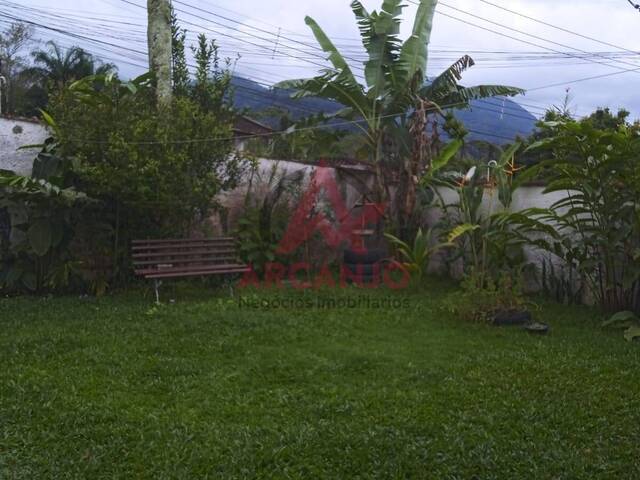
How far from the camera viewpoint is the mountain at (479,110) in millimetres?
14695

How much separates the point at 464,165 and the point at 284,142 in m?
3.79

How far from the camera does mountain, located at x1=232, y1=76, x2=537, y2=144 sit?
48.2 feet

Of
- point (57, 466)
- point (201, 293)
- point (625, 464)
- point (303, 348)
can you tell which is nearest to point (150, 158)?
point (201, 293)

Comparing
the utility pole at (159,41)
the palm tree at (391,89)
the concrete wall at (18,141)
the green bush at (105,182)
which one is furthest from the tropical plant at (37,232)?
the palm tree at (391,89)

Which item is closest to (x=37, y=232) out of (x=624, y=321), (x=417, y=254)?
(x=417, y=254)

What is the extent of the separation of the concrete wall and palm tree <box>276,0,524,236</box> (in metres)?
3.84

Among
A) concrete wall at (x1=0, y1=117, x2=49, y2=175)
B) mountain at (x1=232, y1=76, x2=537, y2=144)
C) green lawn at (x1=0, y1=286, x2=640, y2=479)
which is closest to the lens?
green lawn at (x1=0, y1=286, x2=640, y2=479)

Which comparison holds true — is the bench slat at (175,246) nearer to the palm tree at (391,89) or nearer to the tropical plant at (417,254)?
the tropical plant at (417,254)

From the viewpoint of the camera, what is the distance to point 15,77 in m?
25.0

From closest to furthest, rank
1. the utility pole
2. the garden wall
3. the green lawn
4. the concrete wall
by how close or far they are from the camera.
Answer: the green lawn, the concrete wall, the garden wall, the utility pole

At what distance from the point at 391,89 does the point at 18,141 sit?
537 cm

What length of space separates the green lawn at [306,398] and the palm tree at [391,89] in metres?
3.64

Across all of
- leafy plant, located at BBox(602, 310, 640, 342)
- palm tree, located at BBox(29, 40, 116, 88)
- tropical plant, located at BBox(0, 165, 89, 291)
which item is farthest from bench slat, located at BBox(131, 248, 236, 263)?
palm tree, located at BBox(29, 40, 116, 88)

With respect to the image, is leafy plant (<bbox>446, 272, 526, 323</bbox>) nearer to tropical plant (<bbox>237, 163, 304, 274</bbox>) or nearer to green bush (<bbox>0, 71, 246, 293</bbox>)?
tropical plant (<bbox>237, 163, 304, 274</bbox>)
